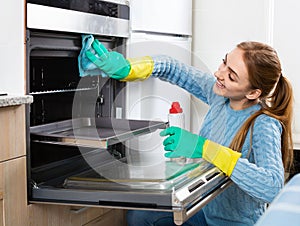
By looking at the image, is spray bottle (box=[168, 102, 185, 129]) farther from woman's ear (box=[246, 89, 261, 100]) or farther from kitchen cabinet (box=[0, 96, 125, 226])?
kitchen cabinet (box=[0, 96, 125, 226])

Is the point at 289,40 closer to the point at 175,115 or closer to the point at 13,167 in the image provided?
the point at 175,115

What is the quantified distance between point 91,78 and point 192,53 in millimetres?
735

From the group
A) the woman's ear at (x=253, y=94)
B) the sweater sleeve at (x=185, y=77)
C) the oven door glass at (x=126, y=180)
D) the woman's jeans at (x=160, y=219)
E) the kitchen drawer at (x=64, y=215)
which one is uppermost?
the sweater sleeve at (x=185, y=77)

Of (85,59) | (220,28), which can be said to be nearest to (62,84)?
(85,59)

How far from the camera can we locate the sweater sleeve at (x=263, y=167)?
5.69 feet

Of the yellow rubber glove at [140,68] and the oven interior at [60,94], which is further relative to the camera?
the yellow rubber glove at [140,68]

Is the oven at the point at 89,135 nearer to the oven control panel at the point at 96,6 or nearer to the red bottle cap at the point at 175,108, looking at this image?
the oven control panel at the point at 96,6

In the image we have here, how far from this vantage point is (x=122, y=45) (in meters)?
2.05

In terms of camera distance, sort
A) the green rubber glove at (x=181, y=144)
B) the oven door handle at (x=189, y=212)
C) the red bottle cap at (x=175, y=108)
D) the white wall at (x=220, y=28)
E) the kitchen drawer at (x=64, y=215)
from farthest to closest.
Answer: the white wall at (x=220, y=28) < the red bottle cap at (x=175, y=108) < the green rubber glove at (x=181, y=144) < the kitchen drawer at (x=64, y=215) < the oven door handle at (x=189, y=212)

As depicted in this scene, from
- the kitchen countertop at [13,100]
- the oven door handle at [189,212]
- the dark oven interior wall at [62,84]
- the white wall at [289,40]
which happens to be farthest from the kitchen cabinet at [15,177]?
the white wall at [289,40]

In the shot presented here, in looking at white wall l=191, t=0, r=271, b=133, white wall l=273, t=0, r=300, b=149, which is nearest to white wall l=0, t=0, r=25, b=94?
white wall l=191, t=0, r=271, b=133

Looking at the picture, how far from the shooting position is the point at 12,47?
152 cm

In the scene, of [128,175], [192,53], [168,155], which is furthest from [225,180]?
[192,53]

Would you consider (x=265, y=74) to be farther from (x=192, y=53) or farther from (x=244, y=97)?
(x=192, y=53)
